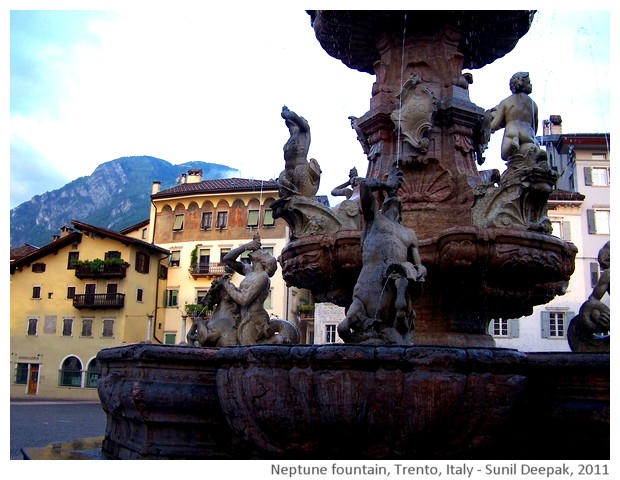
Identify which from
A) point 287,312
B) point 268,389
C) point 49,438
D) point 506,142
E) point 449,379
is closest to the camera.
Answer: point 449,379

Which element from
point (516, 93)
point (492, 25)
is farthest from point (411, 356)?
point (492, 25)

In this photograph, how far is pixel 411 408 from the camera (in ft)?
16.5

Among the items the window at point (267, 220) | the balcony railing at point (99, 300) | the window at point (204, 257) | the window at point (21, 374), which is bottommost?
the window at point (21, 374)

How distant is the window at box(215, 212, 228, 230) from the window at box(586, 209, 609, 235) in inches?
935

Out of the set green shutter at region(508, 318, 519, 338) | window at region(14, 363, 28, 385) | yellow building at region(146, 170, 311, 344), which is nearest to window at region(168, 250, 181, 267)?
yellow building at region(146, 170, 311, 344)

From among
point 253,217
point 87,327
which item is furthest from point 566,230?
point 87,327

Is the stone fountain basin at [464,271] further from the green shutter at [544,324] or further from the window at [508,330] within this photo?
the green shutter at [544,324]

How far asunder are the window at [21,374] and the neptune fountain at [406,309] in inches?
1711

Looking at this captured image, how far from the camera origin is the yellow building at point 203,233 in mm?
45812

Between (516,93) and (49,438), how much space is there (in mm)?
10696

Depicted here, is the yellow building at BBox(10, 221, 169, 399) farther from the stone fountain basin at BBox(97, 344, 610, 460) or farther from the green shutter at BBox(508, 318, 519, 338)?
the stone fountain basin at BBox(97, 344, 610, 460)

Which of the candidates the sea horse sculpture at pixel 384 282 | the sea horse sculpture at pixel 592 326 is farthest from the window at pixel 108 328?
the sea horse sculpture at pixel 384 282

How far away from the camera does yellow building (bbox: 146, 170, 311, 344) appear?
45812 mm

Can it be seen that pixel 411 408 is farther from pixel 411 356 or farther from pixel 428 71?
pixel 428 71
